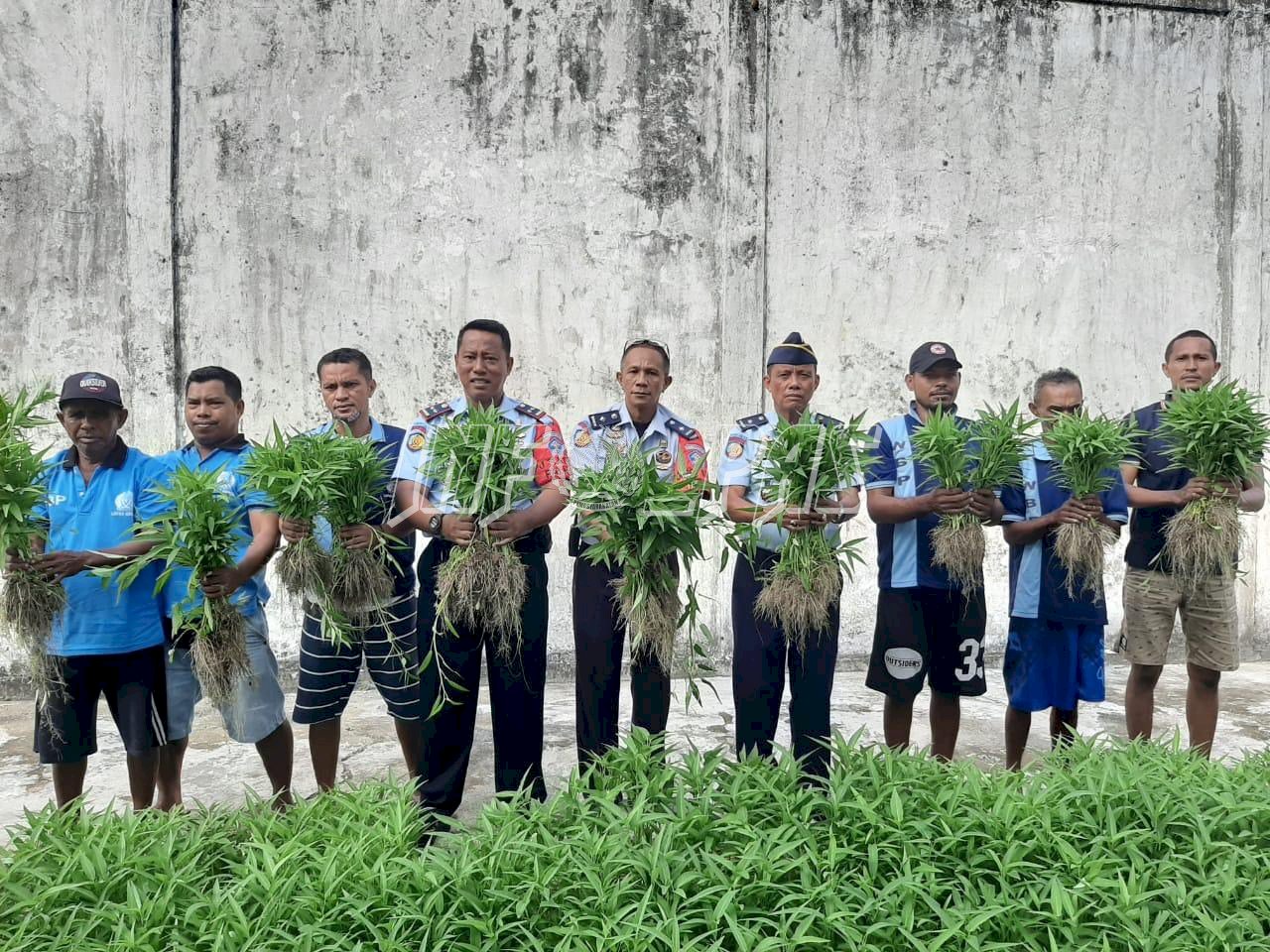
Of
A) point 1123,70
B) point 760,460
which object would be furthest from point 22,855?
point 1123,70

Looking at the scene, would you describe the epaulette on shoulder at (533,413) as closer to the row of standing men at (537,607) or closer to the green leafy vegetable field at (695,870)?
the row of standing men at (537,607)

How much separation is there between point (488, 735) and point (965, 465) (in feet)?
9.33

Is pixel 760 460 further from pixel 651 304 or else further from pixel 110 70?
pixel 110 70

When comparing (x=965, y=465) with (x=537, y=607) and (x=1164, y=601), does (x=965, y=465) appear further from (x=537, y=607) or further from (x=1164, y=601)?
(x=537, y=607)

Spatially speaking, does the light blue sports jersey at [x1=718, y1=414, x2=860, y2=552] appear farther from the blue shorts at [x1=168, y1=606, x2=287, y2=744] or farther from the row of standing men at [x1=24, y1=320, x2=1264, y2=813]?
the blue shorts at [x1=168, y1=606, x2=287, y2=744]

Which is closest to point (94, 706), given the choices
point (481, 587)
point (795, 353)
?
point (481, 587)

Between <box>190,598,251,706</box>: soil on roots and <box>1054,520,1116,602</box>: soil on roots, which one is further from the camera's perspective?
<box>1054,520,1116,602</box>: soil on roots

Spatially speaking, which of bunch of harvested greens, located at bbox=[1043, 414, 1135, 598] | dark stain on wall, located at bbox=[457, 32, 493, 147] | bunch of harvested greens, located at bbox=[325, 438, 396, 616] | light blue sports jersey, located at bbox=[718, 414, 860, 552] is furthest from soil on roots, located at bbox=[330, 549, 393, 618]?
dark stain on wall, located at bbox=[457, 32, 493, 147]

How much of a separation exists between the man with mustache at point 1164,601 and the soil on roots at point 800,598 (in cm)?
166

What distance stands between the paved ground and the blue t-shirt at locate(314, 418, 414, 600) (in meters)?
1.01

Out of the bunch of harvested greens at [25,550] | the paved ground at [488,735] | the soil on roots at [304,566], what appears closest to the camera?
the bunch of harvested greens at [25,550]

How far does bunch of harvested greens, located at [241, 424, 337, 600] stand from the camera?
3.32 meters

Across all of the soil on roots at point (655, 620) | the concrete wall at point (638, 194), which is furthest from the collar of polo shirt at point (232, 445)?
the concrete wall at point (638, 194)

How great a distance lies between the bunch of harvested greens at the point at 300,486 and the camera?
10.9ft
